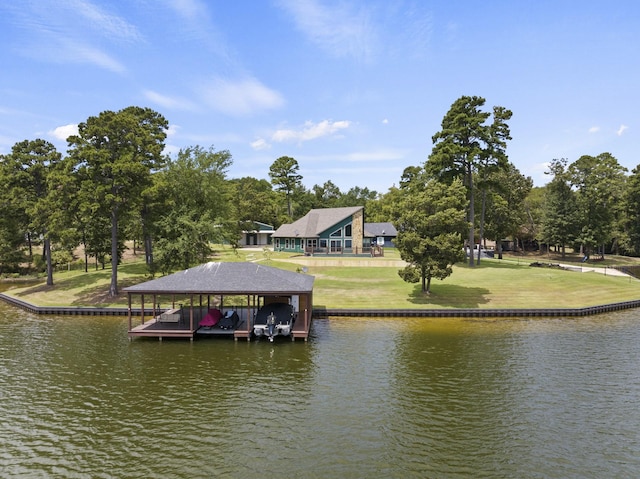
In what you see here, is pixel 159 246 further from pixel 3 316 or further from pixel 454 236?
pixel 454 236

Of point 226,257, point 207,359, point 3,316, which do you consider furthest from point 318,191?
point 207,359

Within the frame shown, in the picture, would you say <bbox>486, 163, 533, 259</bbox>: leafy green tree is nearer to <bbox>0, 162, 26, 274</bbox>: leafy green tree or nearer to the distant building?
the distant building

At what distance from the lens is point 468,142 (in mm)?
57125

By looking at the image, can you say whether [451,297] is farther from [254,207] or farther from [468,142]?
[254,207]

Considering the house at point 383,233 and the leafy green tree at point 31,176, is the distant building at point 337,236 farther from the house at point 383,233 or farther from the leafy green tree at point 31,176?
the leafy green tree at point 31,176

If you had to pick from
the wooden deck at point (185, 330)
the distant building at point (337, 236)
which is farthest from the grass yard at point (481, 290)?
the distant building at point (337, 236)

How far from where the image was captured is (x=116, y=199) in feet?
129

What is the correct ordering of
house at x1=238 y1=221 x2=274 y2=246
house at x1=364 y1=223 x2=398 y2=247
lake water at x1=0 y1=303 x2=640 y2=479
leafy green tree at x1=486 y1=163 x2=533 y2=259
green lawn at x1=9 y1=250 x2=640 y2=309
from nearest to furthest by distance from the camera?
lake water at x1=0 y1=303 x2=640 y2=479 < green lawn at x1=9 y1=250 x2=640 y2=309 < leafy green tree at x1=486 y1=163 x2=533 y2=259 < house at x1=364 y1=223 x2=398 y2=247 < house at x1=238 y1=221 x2=274 y2=246

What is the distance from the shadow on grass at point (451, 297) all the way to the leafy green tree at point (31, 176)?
131 feet


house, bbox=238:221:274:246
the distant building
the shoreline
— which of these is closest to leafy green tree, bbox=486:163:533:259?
the distant building

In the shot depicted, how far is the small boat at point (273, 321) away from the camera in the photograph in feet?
94.2

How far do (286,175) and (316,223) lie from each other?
43016 millimetres

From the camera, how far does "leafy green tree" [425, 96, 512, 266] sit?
55562 millimetres

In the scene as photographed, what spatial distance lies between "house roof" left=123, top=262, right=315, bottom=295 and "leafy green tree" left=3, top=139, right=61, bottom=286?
2282cm
